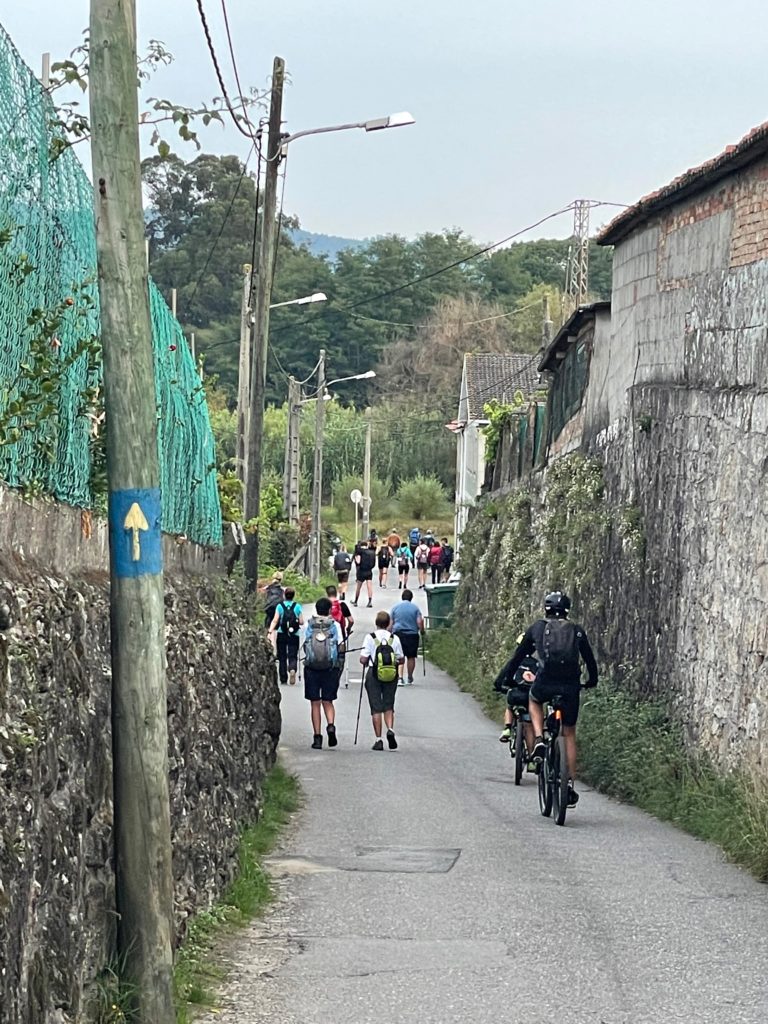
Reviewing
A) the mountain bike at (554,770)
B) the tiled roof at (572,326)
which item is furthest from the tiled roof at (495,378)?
the mountain bike at (554,770)

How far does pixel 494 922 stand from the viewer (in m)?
9.59

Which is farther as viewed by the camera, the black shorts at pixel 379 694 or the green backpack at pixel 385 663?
the black shorts at pixel 379 694

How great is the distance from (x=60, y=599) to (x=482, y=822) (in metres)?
7.63

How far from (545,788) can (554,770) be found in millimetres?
323

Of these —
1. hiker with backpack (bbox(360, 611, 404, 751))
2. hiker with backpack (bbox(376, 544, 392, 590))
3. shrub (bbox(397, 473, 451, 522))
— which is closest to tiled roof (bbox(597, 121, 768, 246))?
hiker with backpack (bbox(360, 611, 404, 751))

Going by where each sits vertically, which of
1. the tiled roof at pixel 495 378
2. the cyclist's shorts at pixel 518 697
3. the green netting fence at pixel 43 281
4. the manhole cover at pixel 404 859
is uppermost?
the tiled roof at pixel 495 378

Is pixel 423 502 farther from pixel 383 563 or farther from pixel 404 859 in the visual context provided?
pixel 404 859

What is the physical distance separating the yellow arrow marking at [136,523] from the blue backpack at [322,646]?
12262mm

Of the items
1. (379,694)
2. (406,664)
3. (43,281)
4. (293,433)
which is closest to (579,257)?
(293,433)

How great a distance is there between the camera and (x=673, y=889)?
426 inches

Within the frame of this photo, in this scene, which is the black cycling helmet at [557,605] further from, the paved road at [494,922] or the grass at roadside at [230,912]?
the grass at roadside at [230,912]

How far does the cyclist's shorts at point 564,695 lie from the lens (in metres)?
13.9

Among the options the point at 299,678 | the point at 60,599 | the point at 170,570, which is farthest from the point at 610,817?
the point at 299,678

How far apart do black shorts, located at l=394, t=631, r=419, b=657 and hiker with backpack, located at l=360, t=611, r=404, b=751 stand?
8.92 metres
